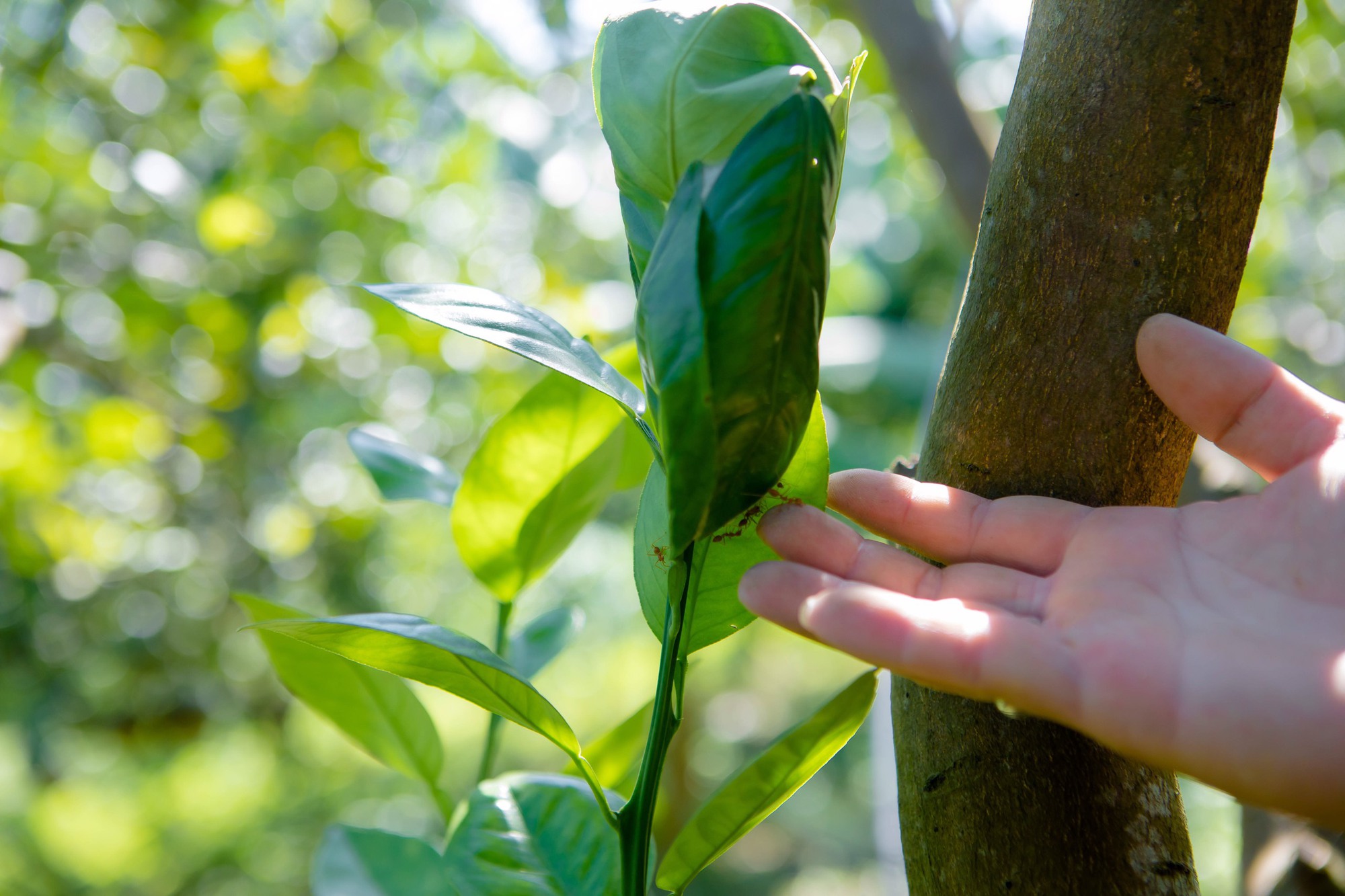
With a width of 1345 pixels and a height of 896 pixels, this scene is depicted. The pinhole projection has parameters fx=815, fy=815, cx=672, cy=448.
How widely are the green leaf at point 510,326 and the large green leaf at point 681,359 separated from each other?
3cm

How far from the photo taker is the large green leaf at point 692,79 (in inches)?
11.3

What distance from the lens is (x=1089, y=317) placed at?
15.4 inches

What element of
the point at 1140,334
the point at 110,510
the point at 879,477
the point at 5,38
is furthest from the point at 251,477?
the point at 1140,334

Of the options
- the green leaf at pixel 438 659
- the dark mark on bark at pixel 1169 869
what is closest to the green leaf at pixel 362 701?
the green leaf at pixel 438 659

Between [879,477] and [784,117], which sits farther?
A: [879,477]

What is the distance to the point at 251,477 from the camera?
5.29 ft

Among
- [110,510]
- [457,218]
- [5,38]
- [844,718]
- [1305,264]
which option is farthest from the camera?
[1305,264]

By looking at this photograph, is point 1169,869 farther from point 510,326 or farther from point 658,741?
point 510,326

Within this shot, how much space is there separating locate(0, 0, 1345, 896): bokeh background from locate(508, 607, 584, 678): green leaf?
347 mm

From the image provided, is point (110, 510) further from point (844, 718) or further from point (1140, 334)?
point (1140, 334)

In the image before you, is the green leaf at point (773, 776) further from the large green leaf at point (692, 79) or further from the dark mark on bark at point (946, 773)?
the large green leaf at point (692, 79)

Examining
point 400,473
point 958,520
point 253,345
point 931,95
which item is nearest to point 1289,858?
point 958,520

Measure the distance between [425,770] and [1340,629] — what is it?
19.9 inches

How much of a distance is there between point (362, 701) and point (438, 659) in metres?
0.23
